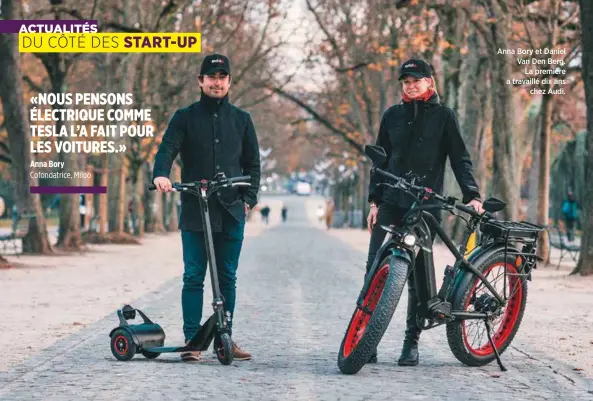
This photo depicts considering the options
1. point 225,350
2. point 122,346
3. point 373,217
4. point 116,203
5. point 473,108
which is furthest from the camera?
point 116,203

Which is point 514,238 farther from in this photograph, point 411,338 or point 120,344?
point 120,344

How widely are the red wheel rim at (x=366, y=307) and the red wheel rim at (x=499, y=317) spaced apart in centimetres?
69

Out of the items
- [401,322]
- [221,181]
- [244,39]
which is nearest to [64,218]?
[401,322]

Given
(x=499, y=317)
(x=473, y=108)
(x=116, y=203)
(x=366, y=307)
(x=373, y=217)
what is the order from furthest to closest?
(x=116, y=203), (x=473, y=108), (x=499, y=317), (x=373, y=217), (x=366, y=307)

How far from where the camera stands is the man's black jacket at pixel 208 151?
9148 mm


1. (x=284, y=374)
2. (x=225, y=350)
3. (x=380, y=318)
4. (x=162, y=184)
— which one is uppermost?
(x=162, y=184)

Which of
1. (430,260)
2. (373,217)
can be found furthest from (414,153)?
(430,260)

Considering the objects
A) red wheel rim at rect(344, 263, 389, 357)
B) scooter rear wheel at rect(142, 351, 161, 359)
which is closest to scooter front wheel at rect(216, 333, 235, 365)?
scooter rear wheel at rect(142, 351, 161, 359)

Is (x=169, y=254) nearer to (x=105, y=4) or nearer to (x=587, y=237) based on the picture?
(x=105, y=4)

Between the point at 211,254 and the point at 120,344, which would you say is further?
the point at 120,344

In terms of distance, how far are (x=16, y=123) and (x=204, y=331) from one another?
16535 mm

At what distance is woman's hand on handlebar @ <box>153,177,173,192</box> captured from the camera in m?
8.70

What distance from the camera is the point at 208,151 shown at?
30.2 ft

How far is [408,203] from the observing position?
8906 mm
